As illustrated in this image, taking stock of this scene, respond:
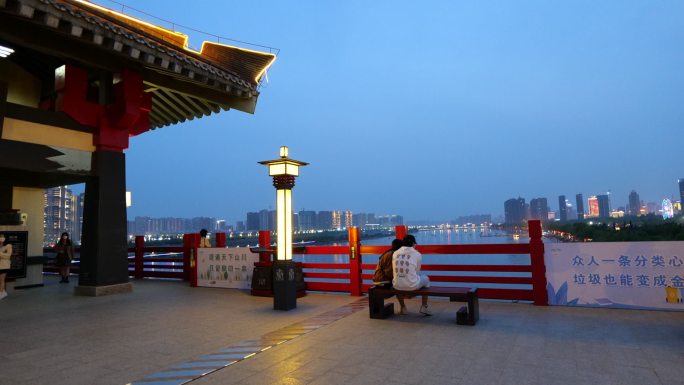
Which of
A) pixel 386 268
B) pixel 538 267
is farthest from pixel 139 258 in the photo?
pixel 538 267

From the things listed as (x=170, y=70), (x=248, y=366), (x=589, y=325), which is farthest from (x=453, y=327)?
(x=170, y=70)

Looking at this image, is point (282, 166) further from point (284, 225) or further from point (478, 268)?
point (478, 268)

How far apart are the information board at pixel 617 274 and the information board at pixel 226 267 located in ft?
22.5

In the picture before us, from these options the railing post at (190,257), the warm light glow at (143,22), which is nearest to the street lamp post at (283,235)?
the railing post at (190,257)

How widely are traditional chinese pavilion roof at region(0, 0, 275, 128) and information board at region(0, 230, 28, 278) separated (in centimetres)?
558

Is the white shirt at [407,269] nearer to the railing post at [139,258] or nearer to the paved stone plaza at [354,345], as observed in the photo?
the paved stone plaza at [354,345]

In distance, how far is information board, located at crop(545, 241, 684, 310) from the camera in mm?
6223

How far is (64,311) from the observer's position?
7.75 m

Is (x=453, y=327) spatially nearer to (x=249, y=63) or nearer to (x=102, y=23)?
(x=102, y=23)

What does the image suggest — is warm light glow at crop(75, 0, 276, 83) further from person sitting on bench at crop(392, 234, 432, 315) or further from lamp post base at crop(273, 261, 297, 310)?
person sitting on bench at crop(392, 234, 432, 315)

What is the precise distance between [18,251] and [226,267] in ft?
20.7

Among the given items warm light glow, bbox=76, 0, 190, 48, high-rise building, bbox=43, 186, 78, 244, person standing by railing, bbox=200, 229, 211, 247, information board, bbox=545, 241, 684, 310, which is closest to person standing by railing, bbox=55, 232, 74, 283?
person standing by railing, bbox=200, 229, 211, 247

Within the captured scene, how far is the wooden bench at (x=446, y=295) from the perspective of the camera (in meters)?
5.78

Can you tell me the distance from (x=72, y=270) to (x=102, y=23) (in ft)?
37.5
